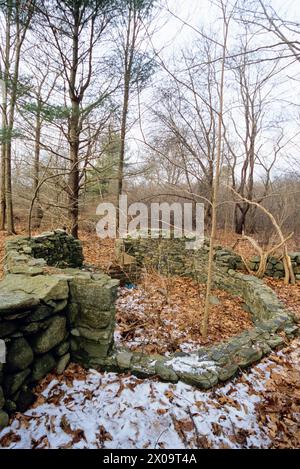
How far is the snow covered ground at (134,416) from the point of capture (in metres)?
1.66

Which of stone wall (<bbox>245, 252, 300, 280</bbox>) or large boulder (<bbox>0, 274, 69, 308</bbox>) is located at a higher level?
large boulder (<bbox>0, 274, 69, 308</bbox>)

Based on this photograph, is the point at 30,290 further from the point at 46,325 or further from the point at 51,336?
the point at 51,336

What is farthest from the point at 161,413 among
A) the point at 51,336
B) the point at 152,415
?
the point at 51,336

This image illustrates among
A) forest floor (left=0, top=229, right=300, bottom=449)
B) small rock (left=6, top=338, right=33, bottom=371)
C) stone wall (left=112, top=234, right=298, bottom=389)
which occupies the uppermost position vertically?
small rock (left=6, top=338, right=33, bottom=371)

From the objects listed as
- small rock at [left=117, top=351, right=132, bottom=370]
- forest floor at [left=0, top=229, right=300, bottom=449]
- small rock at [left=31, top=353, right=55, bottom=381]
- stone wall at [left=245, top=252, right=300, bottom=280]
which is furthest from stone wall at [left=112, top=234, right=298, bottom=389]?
stone wall at [left=245, top=252, right=300, bottom=280]

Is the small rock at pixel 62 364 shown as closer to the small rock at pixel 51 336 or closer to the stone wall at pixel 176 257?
the small rock at pixel 51 336

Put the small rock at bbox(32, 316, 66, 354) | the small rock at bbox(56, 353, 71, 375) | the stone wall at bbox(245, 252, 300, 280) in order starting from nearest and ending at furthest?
the small rock at bbox(32, 316, 66, 354)
the small rock at bbox(56, 353, 71, 375)
the stone wall at bbox(245, 252, 300, 280)

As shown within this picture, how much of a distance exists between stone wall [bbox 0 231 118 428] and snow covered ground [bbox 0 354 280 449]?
0.17 meters

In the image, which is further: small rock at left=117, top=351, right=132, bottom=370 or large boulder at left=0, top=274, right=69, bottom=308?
small rock at left=117, top=351, right=132, bottom=370

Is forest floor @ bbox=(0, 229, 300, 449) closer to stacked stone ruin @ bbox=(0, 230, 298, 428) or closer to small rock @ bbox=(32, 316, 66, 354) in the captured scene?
stacked stone ruin @ bbox=(0, 230, 298, 428)

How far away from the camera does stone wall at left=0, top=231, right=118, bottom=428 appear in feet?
5.67

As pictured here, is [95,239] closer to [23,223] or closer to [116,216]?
[116,216]

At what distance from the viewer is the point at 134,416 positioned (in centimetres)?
186
